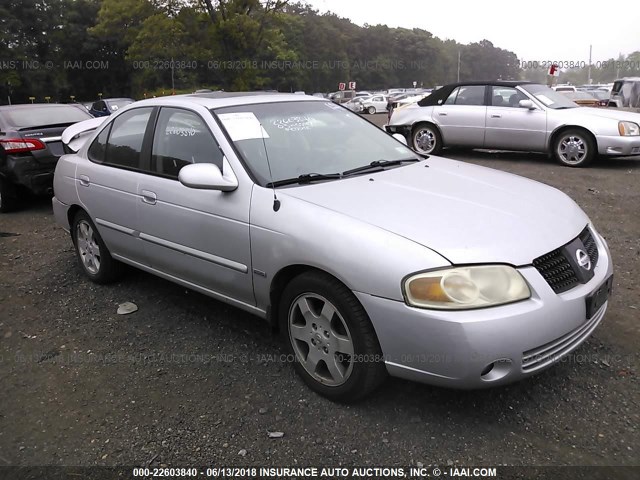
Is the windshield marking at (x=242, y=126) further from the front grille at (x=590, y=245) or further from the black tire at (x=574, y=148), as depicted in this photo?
the black tire at (x=574, y=148)

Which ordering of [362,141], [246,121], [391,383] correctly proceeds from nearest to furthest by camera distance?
[391,383], [246,121], [362,141]

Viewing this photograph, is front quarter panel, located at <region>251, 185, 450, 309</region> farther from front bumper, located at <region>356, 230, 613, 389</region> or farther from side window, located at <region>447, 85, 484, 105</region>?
side window, located at <region>447, 85, 484, 105</region>

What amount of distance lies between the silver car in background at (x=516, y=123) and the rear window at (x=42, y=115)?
5.94 m

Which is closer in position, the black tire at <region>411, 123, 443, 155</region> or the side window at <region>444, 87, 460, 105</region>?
the side window at <region>444, 87, 460, 105</region>

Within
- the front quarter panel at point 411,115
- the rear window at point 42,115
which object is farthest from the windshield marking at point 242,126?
the front quarter panel at point 411,115

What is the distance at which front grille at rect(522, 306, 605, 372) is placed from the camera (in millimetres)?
2451

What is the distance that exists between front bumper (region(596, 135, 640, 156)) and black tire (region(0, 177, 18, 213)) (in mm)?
8804

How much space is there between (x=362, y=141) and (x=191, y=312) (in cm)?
177

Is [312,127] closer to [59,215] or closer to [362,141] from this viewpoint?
[362,141]

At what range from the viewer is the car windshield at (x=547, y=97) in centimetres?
927

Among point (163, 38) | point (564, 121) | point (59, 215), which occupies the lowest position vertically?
point (59, 215)

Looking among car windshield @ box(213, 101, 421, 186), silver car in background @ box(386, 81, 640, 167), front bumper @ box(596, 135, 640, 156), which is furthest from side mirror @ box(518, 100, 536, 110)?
car windshield @ box(213, 101, 421, 186)

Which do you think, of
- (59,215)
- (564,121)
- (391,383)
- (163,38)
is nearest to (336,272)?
(391,383)

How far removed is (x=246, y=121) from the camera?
11.4 ft
